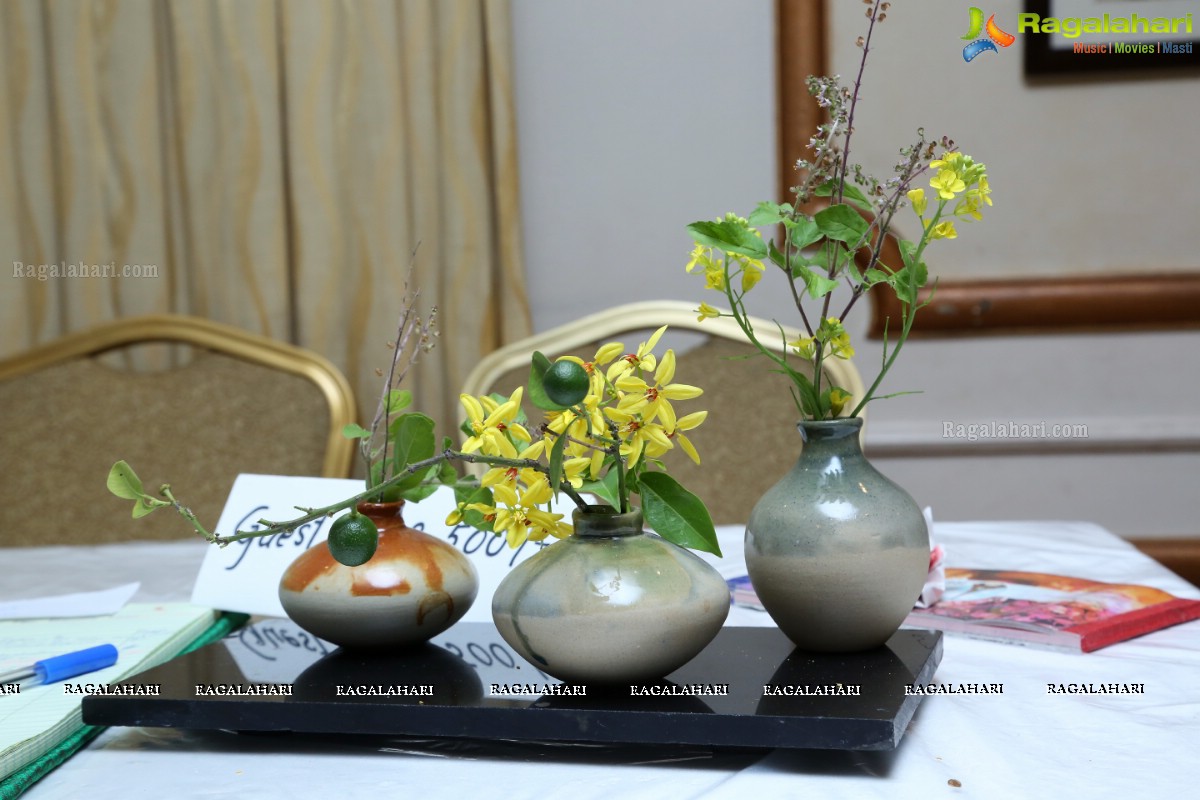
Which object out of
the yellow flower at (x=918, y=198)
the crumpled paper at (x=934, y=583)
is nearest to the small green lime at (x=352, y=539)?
the yellow flower at (x=918, y=198)

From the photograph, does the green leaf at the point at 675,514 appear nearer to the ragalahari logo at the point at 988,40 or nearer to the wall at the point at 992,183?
the wall at the point at 992,183

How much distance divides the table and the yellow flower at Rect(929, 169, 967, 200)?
269 mm

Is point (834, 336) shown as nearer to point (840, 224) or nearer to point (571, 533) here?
point (840, 224)

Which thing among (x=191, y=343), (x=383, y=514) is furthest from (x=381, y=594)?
(x=191, y=343)

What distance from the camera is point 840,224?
22.5 inches

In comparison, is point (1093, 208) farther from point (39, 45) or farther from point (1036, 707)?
point (39, 45)

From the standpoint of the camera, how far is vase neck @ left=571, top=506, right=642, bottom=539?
1.76ft

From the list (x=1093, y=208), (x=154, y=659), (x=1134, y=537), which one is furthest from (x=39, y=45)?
(x=1134, y=537)

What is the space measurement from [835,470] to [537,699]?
0.21m

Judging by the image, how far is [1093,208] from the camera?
188cm

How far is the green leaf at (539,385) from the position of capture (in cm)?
50

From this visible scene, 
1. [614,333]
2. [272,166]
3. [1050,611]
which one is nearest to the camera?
[1050,611]

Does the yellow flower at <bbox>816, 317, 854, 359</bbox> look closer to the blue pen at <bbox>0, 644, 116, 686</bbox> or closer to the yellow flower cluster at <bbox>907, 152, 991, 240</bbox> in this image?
the yellow flower cluster at <bbox>907, 152, 991, 240</bbox>

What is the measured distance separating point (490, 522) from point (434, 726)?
12 centimetres
